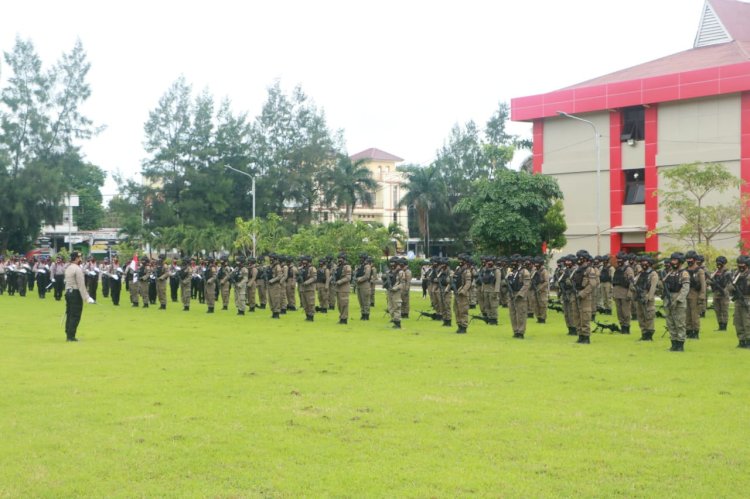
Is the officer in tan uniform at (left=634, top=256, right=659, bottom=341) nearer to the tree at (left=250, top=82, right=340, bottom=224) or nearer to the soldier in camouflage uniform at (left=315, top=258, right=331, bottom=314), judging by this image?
the soldier in camouflage uniform at (left=315, top=258, right=331, bottom=314)

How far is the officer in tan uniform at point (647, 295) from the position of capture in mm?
16031

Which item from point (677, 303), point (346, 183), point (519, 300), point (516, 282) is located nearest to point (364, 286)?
point (516, 282)

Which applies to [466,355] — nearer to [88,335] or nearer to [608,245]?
[88,335]

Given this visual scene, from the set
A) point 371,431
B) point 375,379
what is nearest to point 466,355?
point 375,379

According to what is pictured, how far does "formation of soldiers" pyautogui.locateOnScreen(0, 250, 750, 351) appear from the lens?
15.8 meters

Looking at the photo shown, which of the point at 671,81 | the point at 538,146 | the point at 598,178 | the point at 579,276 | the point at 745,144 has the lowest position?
the point at 579,276

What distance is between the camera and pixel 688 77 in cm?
3806

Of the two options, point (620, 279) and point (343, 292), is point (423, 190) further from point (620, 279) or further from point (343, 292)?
point (620, 279)

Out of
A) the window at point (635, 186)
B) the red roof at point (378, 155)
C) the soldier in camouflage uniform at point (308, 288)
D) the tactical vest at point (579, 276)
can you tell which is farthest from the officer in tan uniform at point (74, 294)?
the red roof at point (378, 155)

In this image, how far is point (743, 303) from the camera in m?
15.2

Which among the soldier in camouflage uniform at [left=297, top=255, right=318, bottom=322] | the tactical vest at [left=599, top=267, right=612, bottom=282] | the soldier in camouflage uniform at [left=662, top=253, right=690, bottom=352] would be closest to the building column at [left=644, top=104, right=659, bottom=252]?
the tactical vest at [left=599, top=267, right=612, bottom=282]

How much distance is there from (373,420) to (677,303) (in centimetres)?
819

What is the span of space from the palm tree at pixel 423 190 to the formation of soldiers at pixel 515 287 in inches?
1378

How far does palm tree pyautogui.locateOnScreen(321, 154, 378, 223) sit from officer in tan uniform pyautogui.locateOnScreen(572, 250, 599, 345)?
50.0 m
